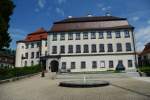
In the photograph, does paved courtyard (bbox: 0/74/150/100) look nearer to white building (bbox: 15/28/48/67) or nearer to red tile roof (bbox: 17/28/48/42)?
white building (bbox: 15/28/48/67)

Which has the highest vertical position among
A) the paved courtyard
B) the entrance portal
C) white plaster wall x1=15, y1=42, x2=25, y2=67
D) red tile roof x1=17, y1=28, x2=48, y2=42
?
red tile roof x1=17, y1=28, x2=48, y2=42

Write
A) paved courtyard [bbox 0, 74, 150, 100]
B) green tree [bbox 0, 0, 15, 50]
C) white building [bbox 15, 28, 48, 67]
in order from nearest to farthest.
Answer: paved courtyard [bbox 0, 74, 150, 100] < green tree [bbox 0, 0, 15, 50] < white building [bbox 15, 28, 48, 67]

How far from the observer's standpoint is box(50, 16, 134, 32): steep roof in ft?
140

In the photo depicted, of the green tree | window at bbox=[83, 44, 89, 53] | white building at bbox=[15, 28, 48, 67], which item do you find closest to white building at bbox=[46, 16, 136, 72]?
window at bbox=[83, 44, 89, 53]

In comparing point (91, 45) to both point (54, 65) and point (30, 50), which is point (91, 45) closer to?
point (54, 65)

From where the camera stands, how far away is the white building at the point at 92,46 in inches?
1591

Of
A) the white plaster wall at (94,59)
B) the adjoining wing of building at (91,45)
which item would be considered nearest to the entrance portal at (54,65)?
the adjoining wing of building at (91,45)

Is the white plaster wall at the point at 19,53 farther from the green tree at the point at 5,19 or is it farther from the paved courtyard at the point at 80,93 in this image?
the paved courtyard at the point at 80,93

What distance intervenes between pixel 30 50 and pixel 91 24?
2143 centimetres

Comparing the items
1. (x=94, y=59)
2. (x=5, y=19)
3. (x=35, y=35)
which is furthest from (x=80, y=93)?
(x=35, y=35)

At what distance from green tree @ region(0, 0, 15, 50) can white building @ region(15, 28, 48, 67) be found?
23.7 m

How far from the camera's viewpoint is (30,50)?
52.8 m

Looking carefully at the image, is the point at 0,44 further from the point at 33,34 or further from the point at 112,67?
the point at 33,34

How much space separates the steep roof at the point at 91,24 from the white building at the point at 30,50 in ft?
30.5
